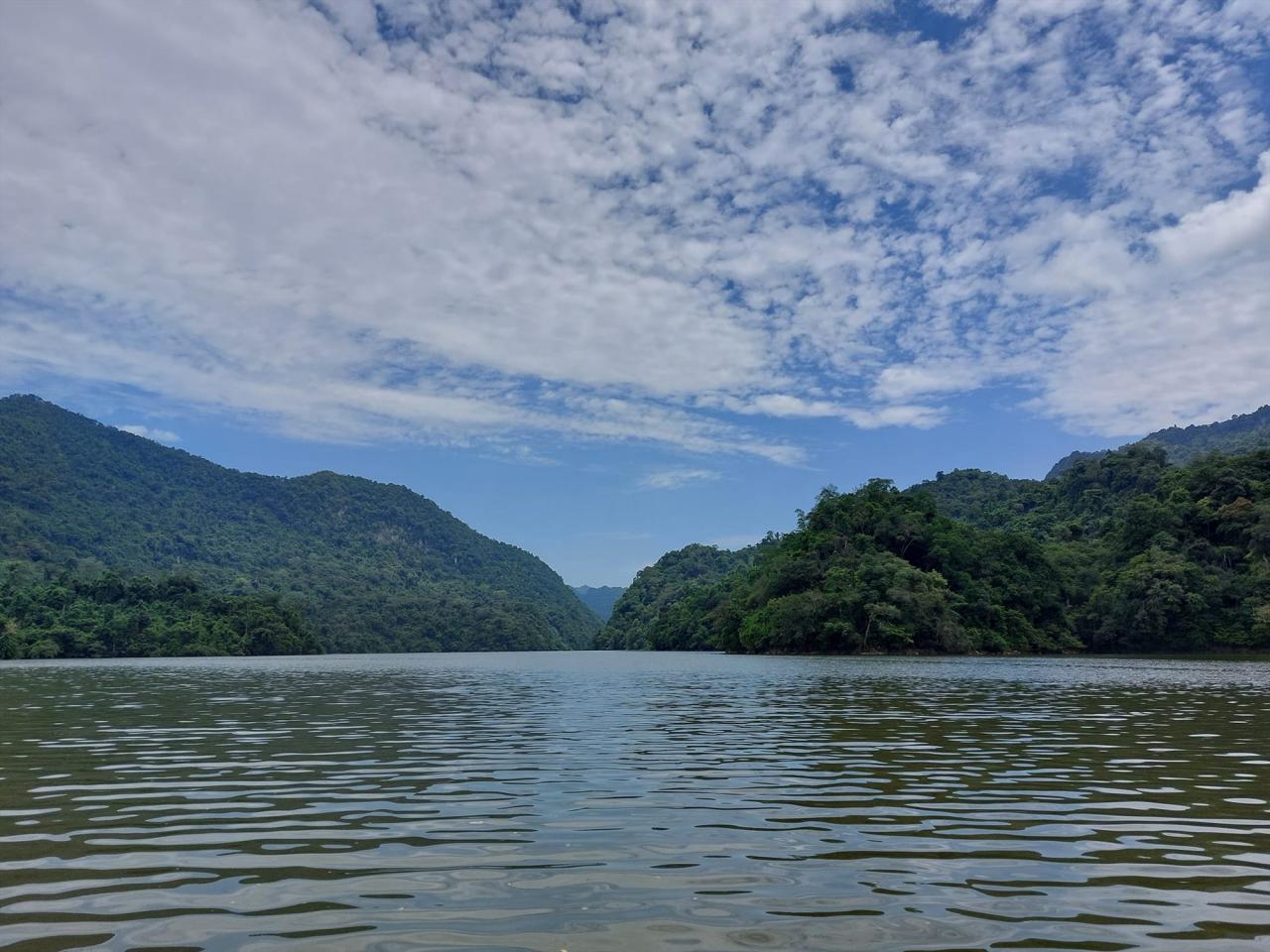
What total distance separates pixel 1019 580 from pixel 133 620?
11987 cm

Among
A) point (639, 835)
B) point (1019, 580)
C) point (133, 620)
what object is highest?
point (1019, 580)

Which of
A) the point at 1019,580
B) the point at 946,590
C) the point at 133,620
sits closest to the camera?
the point at 946,590

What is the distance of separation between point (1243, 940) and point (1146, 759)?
10.8 metres

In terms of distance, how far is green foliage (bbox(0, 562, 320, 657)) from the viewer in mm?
112938

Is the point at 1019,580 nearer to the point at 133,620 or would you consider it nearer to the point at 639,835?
the point at 639,835

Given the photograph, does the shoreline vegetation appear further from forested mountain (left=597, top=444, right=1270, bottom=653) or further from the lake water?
the lake water

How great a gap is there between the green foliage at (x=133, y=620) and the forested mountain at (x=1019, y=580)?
73099mm

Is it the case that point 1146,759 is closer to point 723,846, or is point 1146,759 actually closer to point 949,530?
point 723,846

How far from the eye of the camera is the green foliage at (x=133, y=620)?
371 ft

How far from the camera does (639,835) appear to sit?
9.80m

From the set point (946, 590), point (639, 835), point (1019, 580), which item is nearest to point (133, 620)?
point (946, 590)

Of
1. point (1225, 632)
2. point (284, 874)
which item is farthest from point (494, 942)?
point (1225, 632)

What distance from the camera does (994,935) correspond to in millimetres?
6441

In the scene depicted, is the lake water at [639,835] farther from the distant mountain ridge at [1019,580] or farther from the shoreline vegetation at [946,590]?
the shoreline vegetation at [946,590]
